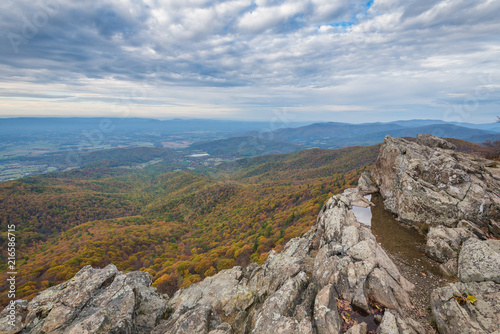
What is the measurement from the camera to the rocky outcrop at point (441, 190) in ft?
55.4

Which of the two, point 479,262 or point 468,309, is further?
point 479,262

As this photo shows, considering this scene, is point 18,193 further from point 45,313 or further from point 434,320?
point 434,320

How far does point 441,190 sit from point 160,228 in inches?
3362

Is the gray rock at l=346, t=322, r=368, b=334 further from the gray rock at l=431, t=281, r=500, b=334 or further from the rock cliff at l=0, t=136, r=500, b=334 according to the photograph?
the gray rock at l=431, t=281, r=500, b=334

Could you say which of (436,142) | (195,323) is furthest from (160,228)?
(436,142)

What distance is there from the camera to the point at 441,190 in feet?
62.8

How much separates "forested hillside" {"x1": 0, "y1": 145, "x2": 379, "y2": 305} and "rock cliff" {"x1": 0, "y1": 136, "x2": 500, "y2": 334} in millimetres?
13443

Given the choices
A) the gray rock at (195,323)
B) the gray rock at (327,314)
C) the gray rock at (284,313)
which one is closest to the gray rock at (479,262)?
the gray rock at (327,314)

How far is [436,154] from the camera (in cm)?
2259

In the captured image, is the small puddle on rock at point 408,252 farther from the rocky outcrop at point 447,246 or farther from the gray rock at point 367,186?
the gray rock at point 367,186

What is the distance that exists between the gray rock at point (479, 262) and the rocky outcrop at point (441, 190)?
4.85 metres

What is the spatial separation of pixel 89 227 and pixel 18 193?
229 feet

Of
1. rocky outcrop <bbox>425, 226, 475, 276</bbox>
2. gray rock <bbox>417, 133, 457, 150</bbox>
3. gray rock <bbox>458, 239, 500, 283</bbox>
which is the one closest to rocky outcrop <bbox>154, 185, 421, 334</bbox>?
gray rock <bbox>458, 239, 500, 283</bbox>

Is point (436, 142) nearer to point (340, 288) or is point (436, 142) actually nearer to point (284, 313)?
point (340, 288)
